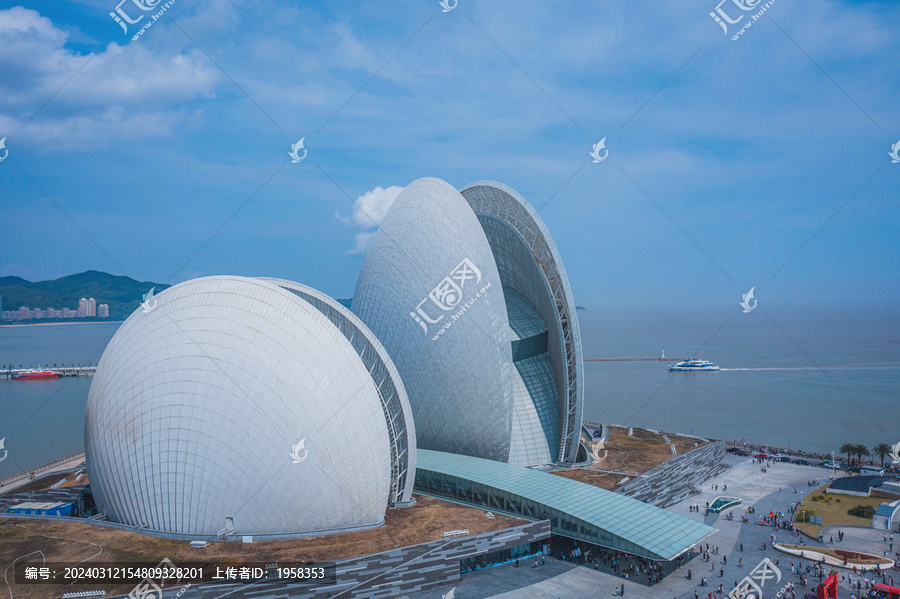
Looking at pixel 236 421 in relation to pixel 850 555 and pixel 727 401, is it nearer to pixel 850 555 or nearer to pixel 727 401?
pixel 850 555

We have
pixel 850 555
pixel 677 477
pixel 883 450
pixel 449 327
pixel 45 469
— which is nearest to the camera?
pixel 850 555

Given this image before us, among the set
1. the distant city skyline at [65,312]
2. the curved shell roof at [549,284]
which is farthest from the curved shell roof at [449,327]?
the distant city skyline at [65,312]

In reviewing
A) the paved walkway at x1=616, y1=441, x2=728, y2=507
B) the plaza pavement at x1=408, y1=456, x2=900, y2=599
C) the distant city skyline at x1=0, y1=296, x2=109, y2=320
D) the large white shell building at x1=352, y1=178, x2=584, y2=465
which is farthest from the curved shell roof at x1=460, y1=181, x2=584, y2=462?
the distant city skyline at x1=0, y1=296, x2=109, y2=320

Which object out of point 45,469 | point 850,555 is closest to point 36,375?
point 45,469

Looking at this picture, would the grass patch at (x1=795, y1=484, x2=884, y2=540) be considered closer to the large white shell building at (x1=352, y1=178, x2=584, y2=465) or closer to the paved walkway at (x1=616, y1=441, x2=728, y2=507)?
the paved walkway at (x1=616, y1=441, x2=728, y2=507)

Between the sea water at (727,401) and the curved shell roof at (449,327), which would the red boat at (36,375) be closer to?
the sea water at (727,401)

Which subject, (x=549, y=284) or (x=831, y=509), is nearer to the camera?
(x=831, y=509)
